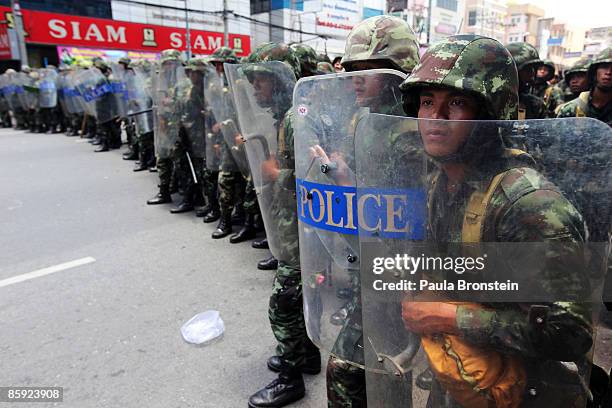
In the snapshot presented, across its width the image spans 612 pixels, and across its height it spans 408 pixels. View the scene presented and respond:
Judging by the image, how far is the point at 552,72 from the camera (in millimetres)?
6215

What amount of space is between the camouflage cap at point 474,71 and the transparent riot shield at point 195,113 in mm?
4280

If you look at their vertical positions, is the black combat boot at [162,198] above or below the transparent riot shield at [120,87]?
below

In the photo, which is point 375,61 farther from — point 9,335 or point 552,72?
point 552,72

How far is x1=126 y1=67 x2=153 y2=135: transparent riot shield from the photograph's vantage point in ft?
21.6

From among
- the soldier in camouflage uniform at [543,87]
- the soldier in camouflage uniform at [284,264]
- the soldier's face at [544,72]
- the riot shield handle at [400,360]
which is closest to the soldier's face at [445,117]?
the riot shield handle at [400,360]

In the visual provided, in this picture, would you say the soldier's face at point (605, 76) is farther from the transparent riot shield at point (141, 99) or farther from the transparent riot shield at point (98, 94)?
the transparent riot shield at point (98, 94)

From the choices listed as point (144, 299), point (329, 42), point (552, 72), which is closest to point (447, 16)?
point (329, 42)

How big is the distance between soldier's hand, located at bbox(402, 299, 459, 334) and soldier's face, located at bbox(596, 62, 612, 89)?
10.4ft

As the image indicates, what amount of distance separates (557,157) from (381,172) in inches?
14.5

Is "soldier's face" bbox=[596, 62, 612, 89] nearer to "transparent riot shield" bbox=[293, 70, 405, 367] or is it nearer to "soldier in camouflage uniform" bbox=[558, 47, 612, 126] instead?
"soldier in camouflage uniform" bbox=[558, 47, 612, 126]

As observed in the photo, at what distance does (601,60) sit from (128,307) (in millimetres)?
3924

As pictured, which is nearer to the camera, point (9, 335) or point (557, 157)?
point (557, 157)

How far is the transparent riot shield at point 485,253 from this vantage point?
3.05ft

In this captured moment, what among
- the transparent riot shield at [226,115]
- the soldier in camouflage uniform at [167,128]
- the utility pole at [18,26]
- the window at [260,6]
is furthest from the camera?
the window at [260,6]
